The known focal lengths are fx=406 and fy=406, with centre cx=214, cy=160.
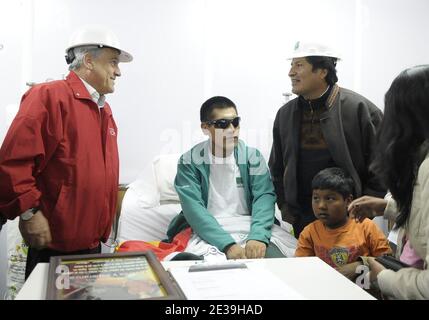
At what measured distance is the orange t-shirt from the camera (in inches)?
76.0

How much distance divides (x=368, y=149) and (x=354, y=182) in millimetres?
230

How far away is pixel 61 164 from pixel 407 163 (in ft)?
4.27

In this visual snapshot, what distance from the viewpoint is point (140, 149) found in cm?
333

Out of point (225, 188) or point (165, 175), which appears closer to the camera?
point (225, 188)

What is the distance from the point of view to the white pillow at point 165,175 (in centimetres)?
290

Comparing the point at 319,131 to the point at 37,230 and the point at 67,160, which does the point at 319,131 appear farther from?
the point at 37,230

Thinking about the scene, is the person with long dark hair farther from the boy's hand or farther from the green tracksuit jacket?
the green tracksuit jacket

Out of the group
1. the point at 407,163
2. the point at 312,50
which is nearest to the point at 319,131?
the point at 312,50

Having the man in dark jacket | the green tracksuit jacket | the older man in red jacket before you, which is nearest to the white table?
the older man in red jacket

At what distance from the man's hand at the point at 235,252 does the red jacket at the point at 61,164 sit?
63cm

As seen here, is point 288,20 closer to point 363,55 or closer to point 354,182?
point 363,55

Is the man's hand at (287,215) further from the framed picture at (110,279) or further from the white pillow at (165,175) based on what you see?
the framed picture at (110,279)

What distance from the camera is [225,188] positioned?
2.39 m
